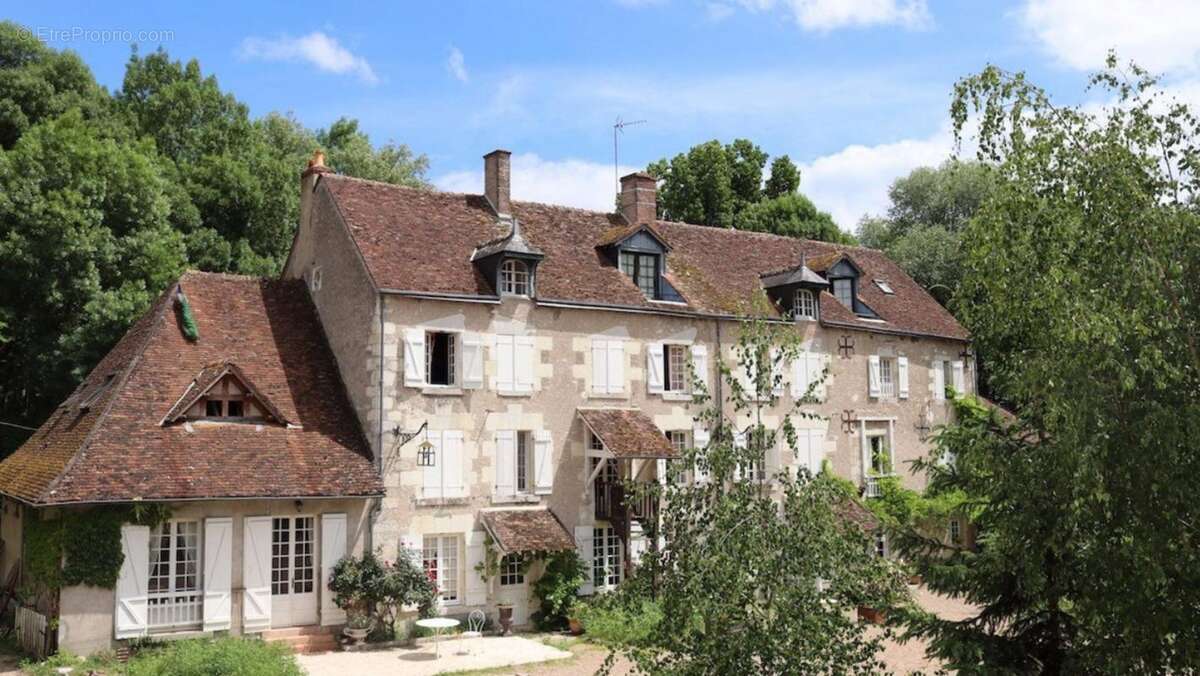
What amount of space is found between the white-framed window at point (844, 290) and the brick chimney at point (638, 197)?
513cm

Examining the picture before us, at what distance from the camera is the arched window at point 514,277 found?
20984 millimetres

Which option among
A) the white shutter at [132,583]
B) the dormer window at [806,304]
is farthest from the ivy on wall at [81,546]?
the dormer window at [806,304]

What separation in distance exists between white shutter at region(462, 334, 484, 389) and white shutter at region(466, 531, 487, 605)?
112 inches

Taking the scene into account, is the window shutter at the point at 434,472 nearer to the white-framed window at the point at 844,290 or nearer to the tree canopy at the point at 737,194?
the white-framed window at the point at 844,290

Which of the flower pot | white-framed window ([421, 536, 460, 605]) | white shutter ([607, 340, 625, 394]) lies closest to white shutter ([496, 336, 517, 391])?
white shutter ([607, 340, 625, 394])

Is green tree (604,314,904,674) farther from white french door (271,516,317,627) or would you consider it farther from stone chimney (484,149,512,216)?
stone chimney (484,149,512,216)

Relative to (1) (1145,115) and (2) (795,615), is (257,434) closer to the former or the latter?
(2) (795,615)

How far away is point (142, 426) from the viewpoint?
17750 millimetres

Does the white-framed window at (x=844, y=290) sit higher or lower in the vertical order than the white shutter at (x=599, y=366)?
higher

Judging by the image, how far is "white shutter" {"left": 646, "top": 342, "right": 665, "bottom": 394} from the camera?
22.5 m

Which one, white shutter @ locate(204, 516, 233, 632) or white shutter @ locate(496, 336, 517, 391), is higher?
white shutter @ locate(496, 336, 517, 391)

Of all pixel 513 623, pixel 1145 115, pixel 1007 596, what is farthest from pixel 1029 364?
pixel 513 623

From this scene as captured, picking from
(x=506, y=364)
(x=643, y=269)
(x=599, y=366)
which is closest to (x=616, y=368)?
(x=599, y=366)

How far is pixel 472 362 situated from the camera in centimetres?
2023
